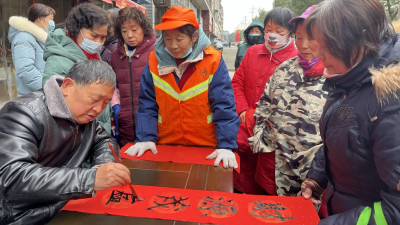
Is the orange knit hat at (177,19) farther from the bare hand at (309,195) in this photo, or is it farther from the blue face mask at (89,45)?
the bare hand at (309,195)

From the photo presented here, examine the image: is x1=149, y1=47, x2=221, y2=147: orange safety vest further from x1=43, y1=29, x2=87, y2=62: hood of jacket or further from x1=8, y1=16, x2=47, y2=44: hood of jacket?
x1=8, y1=16, x2=47, y2=44: hood of jacket

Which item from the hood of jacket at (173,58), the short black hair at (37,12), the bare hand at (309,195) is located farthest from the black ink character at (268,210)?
the short black hair at (37,12)

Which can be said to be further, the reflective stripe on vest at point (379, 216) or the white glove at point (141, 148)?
the white glove at point (141, 148)

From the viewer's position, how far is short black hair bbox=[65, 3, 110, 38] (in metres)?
2.20

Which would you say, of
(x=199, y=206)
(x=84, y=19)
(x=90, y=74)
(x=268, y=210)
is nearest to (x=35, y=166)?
(x=90, y=74)

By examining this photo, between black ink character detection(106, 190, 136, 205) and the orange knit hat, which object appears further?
the orange knit hat

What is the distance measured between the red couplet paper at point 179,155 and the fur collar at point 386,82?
1.01 m

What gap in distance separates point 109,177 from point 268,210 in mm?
682

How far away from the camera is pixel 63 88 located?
1.35m

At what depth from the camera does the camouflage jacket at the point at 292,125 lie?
5.76 feet

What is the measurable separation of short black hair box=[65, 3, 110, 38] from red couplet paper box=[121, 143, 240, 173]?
976 mm

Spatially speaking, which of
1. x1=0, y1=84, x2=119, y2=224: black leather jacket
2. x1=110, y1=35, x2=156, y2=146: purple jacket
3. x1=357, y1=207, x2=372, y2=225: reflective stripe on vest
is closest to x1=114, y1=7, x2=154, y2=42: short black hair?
x1=110, y1=35, x2=156, y2=146: purple jacket

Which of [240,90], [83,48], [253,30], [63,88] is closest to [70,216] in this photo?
[63,88]

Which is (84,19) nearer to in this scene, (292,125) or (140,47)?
(140,47)
